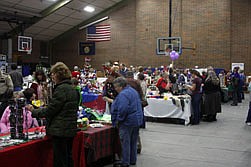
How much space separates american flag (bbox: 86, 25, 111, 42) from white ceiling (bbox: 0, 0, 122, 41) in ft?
4.16

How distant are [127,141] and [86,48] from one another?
53.8 feet

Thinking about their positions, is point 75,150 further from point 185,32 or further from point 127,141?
point 185,32

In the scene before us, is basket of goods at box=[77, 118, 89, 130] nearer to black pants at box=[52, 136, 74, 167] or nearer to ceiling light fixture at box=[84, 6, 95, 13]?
black pants at box=[52, 136, 74, 167]

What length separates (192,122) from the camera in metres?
7.46

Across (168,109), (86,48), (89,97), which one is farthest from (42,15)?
(168,109)

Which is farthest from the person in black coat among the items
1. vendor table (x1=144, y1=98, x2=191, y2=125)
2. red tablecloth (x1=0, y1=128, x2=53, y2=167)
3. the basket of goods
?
vendor table (x1=144, y1=98, x2=191, y2=125)

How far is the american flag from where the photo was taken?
17203 millimetres

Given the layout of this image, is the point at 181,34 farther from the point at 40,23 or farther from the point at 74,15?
the point at 40,23

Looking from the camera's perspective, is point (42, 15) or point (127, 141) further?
point (42, 15)

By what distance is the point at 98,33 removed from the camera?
17.6 metres

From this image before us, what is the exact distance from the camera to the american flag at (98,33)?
56.4 feet

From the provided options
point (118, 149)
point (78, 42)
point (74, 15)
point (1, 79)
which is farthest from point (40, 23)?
point (118, 149)

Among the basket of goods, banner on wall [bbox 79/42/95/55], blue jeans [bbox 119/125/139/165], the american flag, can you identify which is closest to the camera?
the basket of goods

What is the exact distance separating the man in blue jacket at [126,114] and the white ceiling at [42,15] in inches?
484
